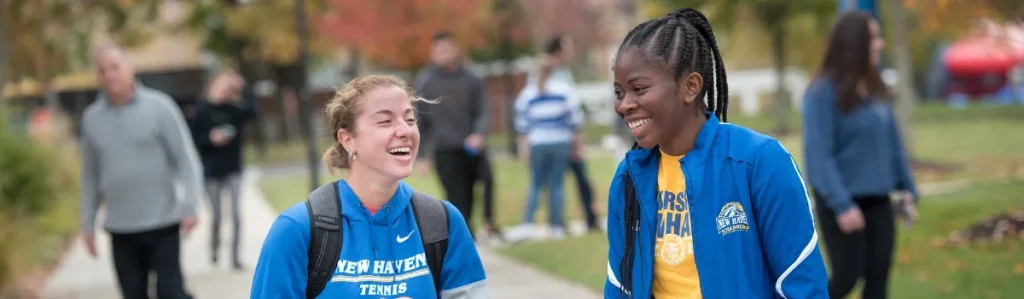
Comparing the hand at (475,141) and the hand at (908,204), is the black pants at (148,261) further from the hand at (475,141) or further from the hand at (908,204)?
the hand at (475,141)

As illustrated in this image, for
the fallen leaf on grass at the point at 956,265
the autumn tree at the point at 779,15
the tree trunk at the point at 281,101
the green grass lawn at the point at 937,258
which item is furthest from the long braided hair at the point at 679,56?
the tree trunk at the point at 281,101

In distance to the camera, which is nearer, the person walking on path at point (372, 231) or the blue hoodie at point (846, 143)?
the person walking on path at point (372, 231)

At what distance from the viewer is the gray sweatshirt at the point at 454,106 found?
1034cm

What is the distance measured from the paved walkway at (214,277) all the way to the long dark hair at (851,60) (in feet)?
10.4

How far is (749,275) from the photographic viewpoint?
335cm

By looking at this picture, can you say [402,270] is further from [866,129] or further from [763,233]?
[866,129]

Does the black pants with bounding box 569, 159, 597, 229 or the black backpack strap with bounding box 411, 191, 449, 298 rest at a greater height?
the black backpack strap with bounding box 411, 191, 449, 298

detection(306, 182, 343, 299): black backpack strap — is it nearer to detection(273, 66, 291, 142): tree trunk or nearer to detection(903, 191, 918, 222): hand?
detection(903, 191, 918, 222): hand

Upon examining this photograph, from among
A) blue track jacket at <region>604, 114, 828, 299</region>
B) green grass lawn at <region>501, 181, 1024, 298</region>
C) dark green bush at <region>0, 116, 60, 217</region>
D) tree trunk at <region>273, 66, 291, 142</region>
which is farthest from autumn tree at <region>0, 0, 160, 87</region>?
blue track jacket at <region>604, 114, 828, 299</region>

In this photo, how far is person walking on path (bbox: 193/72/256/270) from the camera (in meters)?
11.3

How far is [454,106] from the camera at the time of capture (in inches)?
411

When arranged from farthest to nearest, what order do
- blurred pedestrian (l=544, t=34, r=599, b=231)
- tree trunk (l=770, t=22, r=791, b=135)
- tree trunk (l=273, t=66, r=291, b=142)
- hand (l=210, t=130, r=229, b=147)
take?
tree trunk (l=273, t=66, r=291, b=142) → tree trunk (l=770, t=22, r=791, b=135) → blurred pedestrian (l=544, t=34, r=599, b=231) → hand (l=210, t=130, r=229, b=147)

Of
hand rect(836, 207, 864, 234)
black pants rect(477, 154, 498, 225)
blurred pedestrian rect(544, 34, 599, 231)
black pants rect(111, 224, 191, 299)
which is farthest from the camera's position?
blurred pedestrian rect(544, 34, 599, 231)

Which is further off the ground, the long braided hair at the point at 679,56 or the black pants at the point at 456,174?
the long braided hair at the point at 679,56
